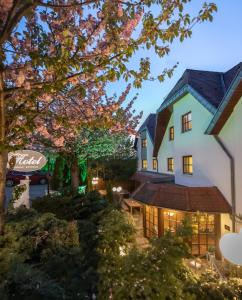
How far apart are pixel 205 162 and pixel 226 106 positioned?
3.37m

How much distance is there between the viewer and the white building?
436 inches

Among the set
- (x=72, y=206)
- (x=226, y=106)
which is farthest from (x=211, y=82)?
(x=72, y=206)

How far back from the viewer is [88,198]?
11461 millimetres

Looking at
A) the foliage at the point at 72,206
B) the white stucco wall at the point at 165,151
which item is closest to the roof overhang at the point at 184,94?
the white stucco wall at the point at 165,151

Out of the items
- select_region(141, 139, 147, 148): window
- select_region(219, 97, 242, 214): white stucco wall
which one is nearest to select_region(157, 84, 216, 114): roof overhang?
select_region(219, 97, 242, 214): white stucco wall

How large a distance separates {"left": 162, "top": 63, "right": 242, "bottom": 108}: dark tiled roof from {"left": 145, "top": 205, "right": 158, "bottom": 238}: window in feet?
22.7

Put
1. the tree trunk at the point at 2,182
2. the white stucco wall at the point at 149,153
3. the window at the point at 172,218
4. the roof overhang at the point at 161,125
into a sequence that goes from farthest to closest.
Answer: the white stucco wall at the point at 149,153 → the roof overhang at the point at 161,125 → the window at the point at 172,218 → the tree trunk at the point at 2,182

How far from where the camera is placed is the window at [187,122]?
1468 centimetres

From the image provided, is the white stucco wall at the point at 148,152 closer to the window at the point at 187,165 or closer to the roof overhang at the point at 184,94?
the roof overhang at the point at 184,94

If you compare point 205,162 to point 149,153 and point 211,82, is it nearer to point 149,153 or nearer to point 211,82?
point 211,82

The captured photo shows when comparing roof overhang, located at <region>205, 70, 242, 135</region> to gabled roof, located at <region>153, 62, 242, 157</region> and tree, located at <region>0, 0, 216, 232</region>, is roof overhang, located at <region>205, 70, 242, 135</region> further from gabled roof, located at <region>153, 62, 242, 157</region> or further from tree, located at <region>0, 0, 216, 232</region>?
tree, located at <region>0, 0, 216, 232</region>

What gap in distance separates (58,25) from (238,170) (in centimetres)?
909

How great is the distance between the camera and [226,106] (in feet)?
35.4

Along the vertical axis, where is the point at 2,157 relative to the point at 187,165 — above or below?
above
